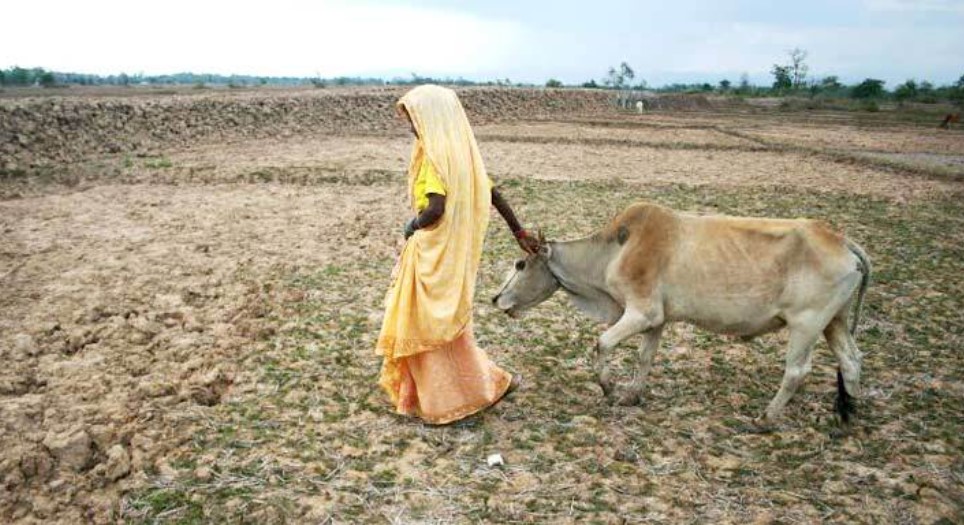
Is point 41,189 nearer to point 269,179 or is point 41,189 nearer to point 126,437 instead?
point 269,179

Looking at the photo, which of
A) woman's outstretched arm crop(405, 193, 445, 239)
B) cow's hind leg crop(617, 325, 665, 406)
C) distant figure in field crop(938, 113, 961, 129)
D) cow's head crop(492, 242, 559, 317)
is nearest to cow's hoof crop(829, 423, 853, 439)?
cow's hind leg crop(617, 325, 665, 406)

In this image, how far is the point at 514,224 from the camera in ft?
14.0

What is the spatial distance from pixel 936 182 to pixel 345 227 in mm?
11856

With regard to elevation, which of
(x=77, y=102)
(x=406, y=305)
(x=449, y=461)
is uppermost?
(x=77, y=102)

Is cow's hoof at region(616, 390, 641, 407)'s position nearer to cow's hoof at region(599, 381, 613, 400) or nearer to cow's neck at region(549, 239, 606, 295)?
cow's hoof at region(599, 381, 613, 400)

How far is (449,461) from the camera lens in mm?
3771

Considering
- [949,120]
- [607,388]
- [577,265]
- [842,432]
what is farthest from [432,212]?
[949,120]

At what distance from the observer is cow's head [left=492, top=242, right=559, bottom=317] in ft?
14.7

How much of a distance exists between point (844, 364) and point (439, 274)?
2467 mm

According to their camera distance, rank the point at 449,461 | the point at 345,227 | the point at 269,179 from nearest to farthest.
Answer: the point at 449,461, the point at 345,227, the point at 269,179

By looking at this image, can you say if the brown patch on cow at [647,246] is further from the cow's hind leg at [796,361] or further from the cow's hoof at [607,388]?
the cow's hind leg at [796,361]

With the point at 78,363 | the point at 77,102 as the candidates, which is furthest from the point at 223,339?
the point at 77,102

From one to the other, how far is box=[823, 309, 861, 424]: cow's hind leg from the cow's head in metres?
1.71

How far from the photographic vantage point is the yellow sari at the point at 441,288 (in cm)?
367
